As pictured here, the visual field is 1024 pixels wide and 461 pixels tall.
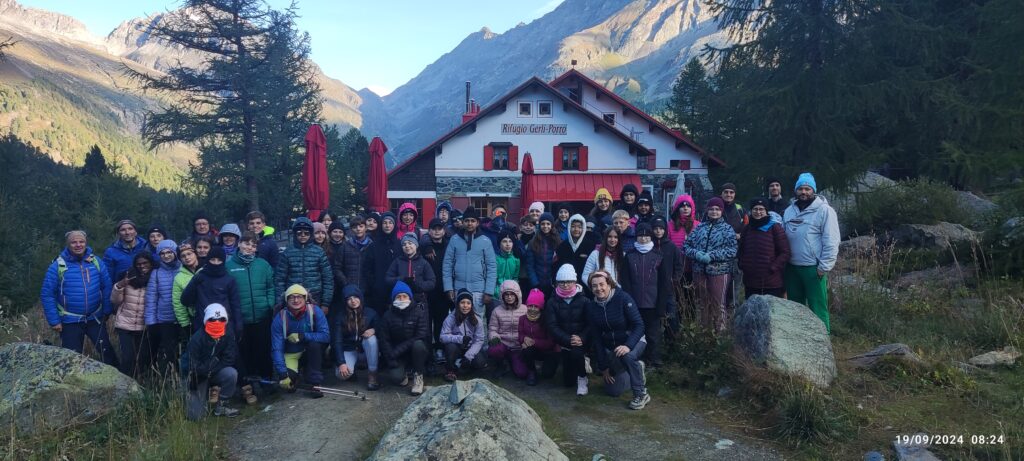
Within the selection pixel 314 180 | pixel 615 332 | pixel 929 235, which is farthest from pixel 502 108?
pixel 615 332

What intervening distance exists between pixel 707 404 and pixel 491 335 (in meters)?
2.35

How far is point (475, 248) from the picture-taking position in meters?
6.55

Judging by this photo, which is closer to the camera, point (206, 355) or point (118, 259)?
point (206, 355)

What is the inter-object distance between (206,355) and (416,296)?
7.06 ft

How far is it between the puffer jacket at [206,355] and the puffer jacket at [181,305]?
40cm

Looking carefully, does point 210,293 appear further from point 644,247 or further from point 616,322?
point 644,247

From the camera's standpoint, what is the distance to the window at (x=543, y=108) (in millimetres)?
24953

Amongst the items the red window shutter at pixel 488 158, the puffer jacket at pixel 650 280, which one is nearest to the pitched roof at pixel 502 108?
the red window shutter at pixel 488 158

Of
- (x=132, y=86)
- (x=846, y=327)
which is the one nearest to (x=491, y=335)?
(x=846, y=327)

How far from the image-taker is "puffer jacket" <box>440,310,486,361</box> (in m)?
→ 6.03

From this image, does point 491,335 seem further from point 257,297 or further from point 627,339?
point 257,297

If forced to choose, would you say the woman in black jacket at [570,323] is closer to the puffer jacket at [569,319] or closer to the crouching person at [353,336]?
the puffer jacket at [569,319]

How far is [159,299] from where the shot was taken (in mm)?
5582

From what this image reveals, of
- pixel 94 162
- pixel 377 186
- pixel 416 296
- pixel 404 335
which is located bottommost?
pixel 404 335
